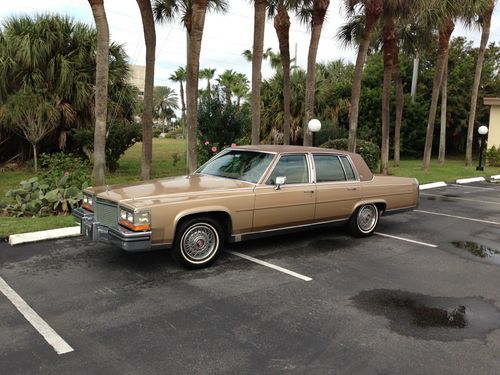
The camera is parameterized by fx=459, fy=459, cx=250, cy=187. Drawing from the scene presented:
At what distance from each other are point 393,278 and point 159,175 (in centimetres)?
1060

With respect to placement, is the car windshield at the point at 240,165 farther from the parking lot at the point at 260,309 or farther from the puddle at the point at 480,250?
the puddle at the point at 480,250

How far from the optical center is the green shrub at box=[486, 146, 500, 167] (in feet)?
81.4

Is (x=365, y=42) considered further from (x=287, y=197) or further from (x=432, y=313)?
(x=432, y=313)

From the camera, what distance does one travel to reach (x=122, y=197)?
534 cm

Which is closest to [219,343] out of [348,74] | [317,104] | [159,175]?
[159,175]

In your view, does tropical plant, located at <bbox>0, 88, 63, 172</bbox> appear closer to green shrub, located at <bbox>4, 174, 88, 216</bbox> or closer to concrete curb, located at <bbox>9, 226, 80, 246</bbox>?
green shrub, located at <bbox>4, 174, 88, 216</bbox>

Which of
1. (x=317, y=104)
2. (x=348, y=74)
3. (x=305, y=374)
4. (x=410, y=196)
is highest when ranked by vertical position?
(x=348, y=74)

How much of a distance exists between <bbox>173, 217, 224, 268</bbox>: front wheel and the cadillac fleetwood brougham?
0.01m

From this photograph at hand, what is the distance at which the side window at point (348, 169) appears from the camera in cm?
724

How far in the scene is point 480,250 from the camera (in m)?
6.96

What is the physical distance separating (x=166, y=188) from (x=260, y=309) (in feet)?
6.71

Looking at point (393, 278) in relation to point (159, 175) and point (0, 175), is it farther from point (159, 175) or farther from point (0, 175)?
point (0, 175)

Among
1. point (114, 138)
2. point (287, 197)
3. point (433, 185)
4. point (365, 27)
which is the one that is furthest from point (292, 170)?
point (433, 185)

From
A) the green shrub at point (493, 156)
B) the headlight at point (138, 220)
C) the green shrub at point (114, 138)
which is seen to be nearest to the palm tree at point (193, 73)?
the green shrub at point (114, 138)
